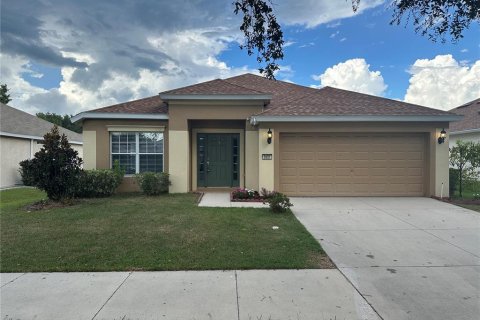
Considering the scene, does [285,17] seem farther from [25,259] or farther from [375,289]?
[25,259]

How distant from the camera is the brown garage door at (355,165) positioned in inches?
428

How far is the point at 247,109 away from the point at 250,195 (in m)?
3.46

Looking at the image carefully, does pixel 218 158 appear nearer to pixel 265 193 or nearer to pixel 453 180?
pixel 265 193

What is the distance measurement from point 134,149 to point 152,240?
7.21m

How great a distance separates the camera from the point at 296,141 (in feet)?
35.8

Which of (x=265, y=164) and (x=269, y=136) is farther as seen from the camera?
(x=265, y=164)

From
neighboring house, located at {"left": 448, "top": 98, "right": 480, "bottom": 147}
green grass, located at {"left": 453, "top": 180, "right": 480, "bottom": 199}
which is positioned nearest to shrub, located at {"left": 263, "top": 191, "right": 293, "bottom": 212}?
green grass, located at {"left": 453, "top": 180, "right": 480, "bottom": 199}

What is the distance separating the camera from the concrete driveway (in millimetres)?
3414

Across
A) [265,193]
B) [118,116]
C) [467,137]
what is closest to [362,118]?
[265,193]

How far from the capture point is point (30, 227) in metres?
6.48

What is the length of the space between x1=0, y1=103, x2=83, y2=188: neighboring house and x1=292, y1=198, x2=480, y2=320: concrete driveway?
15.3 meters

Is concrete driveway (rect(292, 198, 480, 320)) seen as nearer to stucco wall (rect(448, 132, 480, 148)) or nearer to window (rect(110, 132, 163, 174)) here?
window (rect(110, 132, 163, 174))

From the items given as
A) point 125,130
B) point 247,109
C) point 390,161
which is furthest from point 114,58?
point 390,161

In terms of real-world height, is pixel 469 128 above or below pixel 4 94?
below
